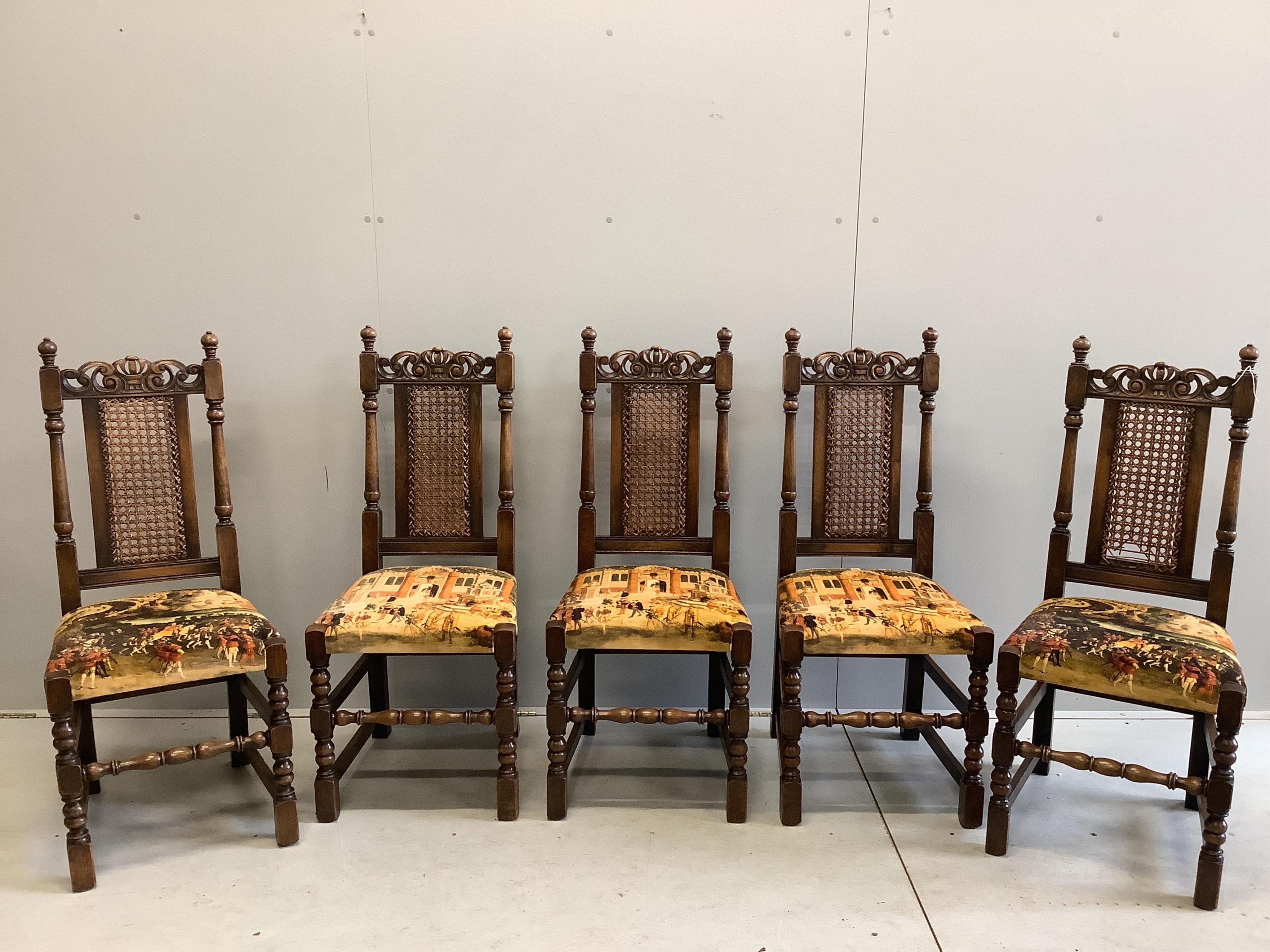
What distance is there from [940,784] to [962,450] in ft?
3.37

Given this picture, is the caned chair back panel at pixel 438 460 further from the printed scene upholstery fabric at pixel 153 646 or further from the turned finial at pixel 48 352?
the turned finial at pixel 48 352

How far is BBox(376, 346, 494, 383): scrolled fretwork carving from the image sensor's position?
2793mm

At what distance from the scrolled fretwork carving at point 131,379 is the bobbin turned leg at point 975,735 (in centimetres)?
221

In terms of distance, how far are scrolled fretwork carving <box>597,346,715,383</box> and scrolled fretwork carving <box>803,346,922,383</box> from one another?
296 millimetres

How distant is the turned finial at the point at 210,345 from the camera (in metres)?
2.59

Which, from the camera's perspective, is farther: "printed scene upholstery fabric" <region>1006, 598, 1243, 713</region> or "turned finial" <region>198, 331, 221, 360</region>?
"turned finial" <region>198, 331, 221, 360</region>

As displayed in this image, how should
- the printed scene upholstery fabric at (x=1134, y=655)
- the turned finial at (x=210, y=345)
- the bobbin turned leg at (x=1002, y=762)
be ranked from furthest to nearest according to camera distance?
the turned finial at (x=210, y=345) → the bobbin turned leg at (x=1002, y=762) → the printed scene upholstery fabric at (x=1134, y=655)

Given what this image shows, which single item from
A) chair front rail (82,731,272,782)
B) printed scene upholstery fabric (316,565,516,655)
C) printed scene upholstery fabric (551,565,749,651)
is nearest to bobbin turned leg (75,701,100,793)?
chair front rail (82,731,272,782)

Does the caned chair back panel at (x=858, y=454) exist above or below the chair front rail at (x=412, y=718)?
above

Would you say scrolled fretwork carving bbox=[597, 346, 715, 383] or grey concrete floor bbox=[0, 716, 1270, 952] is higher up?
scrolled fretwork carving bbox=[597, 346, 715, 383]

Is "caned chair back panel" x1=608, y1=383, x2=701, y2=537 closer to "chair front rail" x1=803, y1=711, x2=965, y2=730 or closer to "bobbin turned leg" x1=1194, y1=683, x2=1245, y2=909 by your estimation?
"chair front rail" x1=803, y1=711, x2=965, y2=730

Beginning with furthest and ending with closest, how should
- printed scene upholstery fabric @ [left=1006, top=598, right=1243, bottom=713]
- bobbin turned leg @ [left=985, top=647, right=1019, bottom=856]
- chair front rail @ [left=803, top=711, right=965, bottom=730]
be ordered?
1. chair front rail @ [left=803, top=711, right=965, bottom=730]
2. bobbin turned leg @ [left=985, top=647, right=1019, bottom=856]
3. printed scene upholstery fabric @ [left=1006, top=598, right=1243, bottom=713]

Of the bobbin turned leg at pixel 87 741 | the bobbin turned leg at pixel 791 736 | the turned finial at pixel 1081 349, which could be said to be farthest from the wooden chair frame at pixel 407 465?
the turned finial at pixel 1081 349

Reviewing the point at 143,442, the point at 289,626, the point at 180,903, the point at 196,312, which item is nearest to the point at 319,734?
the point at 180,903
